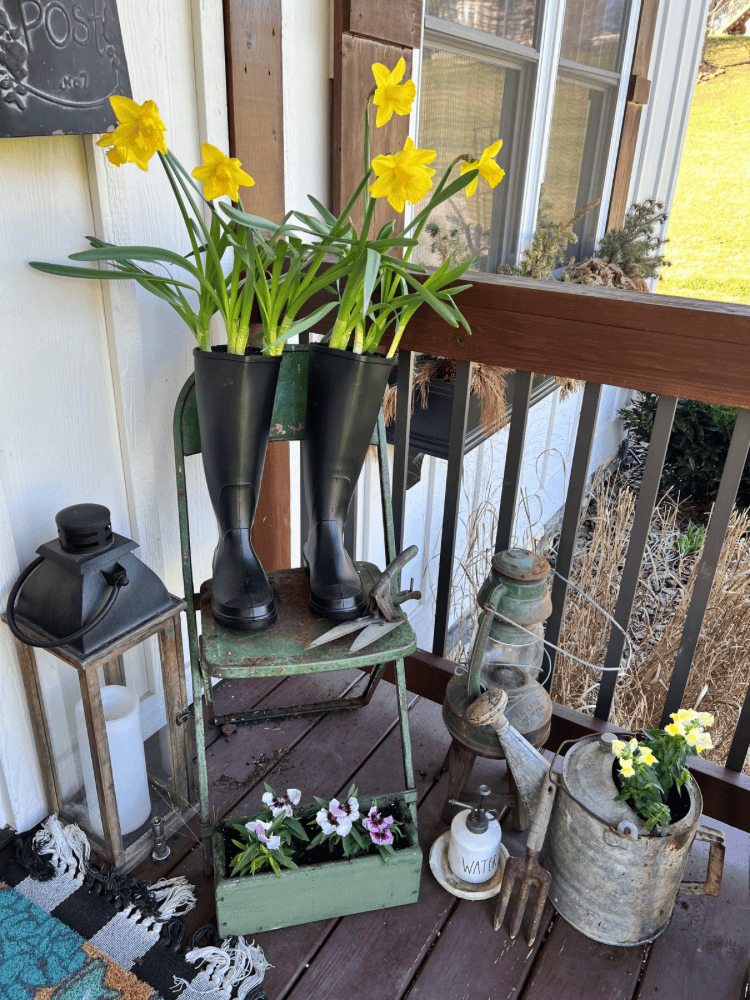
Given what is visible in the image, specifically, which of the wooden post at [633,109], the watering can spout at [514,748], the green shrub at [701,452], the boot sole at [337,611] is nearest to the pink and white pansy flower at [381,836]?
the watering can spout at [514,748]

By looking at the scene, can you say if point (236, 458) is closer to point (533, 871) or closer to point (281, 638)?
point (281, 638)

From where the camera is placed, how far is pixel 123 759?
127 cm

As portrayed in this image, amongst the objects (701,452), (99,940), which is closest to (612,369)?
(99,940)

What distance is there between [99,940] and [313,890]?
1.17ft

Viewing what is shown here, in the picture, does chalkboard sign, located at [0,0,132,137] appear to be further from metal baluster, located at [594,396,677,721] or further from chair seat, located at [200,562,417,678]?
metal baluster, located at [594,396,677,721]

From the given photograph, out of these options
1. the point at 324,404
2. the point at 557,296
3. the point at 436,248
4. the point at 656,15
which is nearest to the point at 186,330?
the point at 324,404

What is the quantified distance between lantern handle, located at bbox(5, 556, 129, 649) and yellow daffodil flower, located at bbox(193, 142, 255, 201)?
588mm

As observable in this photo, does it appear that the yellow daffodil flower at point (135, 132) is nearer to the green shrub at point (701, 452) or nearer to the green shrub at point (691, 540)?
the green shrub at point (691, 540)

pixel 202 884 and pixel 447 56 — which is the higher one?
pixel 447 56

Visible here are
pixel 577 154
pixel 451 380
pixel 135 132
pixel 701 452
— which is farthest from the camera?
pixel 701 452

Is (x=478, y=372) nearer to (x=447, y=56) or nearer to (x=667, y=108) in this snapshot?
(x=447, y=56)

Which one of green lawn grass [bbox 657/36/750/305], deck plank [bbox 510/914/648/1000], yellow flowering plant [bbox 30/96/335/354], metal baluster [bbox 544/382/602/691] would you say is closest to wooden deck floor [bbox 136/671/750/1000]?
deck plank [bbox 510/914/648/1000]

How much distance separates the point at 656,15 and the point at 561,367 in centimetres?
353

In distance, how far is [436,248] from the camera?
2.48 metres
